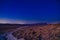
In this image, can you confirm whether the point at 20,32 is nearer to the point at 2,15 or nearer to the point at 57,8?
the point at 2,15

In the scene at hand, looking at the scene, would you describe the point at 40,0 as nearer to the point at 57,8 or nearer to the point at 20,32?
the point at 57,8

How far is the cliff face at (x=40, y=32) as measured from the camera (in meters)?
2.16

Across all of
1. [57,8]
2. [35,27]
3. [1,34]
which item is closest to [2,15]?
[1,34]

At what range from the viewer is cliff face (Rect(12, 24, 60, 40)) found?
2.16 m

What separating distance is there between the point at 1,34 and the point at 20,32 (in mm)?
269

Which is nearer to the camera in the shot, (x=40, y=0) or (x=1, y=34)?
(x=1, y=34)

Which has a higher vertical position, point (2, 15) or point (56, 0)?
point (56, 0)

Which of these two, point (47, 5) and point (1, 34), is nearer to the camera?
point (1, 34)

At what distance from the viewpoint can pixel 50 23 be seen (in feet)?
7.35

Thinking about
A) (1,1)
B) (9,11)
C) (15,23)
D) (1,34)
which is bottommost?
(1,34)

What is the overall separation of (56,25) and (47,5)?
1.13ft

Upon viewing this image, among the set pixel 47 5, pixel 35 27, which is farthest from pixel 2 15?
pixel 47 5

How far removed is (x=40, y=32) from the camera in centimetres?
220

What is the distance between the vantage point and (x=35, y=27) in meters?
2.21
